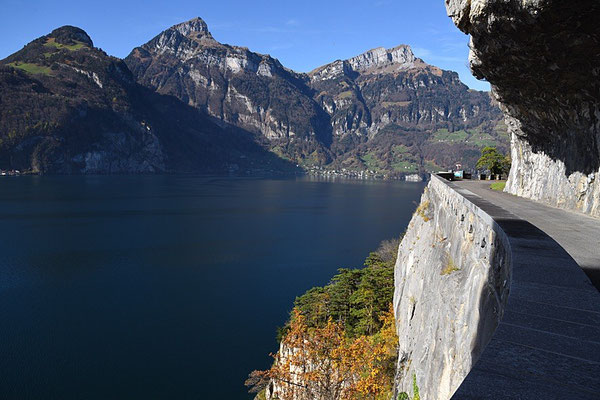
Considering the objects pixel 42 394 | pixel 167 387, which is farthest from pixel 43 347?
pixel 167 387

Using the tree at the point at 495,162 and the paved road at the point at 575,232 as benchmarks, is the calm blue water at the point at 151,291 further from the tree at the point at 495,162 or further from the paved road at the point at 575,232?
the tree at the point at 495,162

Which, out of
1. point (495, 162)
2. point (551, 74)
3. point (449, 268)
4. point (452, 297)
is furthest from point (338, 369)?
point (495, 162)

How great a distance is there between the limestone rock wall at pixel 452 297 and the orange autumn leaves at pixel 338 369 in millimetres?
3500

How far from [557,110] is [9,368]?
41.6 metres

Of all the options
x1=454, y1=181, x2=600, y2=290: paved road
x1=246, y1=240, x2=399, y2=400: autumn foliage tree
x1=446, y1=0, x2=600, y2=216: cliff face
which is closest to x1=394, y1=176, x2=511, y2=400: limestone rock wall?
x1=454, y1=181, x2=600, y2=290: paved road

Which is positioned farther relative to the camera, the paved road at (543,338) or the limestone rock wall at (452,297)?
the limestone rock wall at (452,297)

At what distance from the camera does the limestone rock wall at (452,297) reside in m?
7.99

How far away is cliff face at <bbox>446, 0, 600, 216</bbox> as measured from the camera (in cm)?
966

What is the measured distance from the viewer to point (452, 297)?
11195 mm

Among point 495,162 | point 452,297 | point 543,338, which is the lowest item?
point 452,297

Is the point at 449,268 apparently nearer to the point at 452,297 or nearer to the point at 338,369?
the point at 452,297

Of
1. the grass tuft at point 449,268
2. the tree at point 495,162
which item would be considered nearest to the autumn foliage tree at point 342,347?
the grass tuft at point 449,268

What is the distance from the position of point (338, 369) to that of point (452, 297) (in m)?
14.9

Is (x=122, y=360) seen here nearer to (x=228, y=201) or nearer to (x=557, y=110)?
(x=557, y=110)
